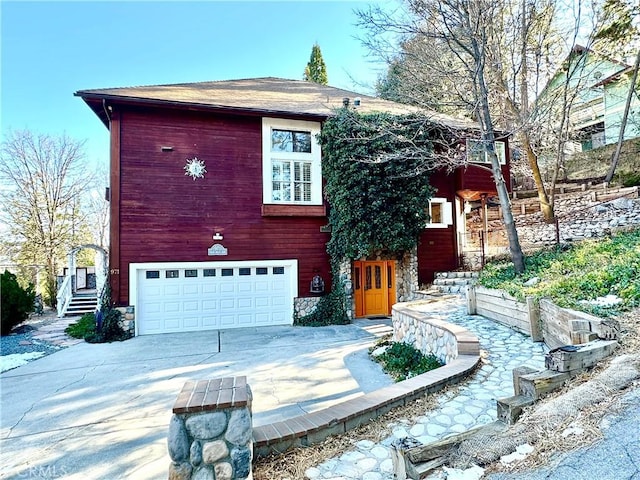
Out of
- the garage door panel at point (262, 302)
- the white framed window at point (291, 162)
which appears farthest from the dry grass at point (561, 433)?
the white framed window at point (291, 162)

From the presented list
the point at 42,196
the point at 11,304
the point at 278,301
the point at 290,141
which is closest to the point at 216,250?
the point at 278,301

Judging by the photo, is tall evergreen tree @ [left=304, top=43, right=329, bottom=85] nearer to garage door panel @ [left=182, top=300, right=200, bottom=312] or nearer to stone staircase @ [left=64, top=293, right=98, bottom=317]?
stone staircase @ [left=64, top=293, right=98, bottom=317]

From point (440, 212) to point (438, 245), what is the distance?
119 cm

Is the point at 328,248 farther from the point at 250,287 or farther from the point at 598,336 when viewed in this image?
the point at 598,336

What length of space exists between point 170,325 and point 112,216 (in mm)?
3301

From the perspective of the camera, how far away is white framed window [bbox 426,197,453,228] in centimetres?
1196

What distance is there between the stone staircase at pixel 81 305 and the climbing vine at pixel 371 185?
8.27 metres

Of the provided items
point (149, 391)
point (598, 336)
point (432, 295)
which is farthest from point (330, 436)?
point (432, 295)

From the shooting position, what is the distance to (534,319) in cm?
525

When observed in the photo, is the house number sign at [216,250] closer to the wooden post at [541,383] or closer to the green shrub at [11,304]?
the green shrub at [11,304]

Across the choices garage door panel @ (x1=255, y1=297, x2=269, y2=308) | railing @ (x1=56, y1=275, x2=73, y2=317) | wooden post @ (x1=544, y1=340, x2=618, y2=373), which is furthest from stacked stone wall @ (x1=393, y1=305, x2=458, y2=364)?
railing @ (x1=56, y1=275, x2=73, y2=317)

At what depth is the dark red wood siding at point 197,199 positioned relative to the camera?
362 inches

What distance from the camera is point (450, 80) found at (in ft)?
31.9

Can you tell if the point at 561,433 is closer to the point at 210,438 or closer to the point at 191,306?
the point at 210,438
